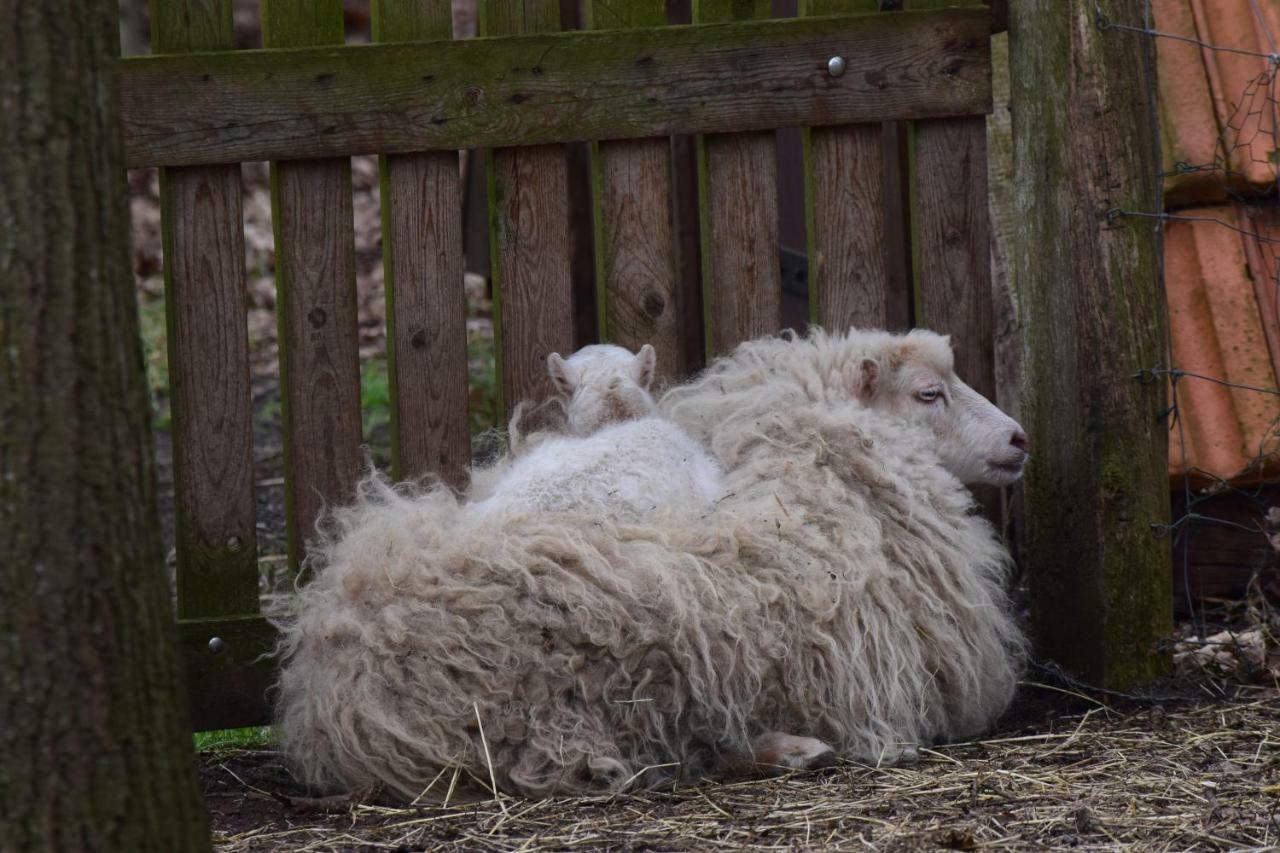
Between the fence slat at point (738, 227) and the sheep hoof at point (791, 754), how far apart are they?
139 cm

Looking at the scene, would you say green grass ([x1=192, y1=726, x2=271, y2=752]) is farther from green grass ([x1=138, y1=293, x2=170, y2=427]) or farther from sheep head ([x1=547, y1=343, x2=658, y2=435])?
green grass ([x1=138, y1=293, x2=170, y2=427])

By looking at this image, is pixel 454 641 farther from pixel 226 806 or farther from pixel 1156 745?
pixel 1156 745

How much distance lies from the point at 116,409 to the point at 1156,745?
280cm

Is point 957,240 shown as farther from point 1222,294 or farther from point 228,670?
point 228,670

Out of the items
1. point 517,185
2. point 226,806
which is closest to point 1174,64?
point 517,185

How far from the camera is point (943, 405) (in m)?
4.35

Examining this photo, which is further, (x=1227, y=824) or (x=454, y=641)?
(x=454, y=641)

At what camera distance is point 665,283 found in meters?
4.50

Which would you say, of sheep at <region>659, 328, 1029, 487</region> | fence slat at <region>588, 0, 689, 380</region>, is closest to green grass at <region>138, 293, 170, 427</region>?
fence slat at <region>588, 0, 689, 380</region>

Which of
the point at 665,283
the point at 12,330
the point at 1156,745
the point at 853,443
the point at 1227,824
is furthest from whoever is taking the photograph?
the point at 665,283

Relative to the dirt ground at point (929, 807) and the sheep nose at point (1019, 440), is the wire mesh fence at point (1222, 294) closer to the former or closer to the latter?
the sheep nose at point (1019, 440)

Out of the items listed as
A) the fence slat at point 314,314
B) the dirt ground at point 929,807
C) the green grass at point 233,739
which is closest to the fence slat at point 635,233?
the fence slat at point 314,314

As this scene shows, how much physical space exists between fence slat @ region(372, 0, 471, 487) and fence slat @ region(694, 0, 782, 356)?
0.78m

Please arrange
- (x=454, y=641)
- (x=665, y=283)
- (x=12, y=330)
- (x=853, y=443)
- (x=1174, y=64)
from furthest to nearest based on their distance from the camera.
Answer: (x=1174, y=64) → (x=665, y=283) → (x=853, y=443) → (x=454, y=641) → (x=12, y=330)
